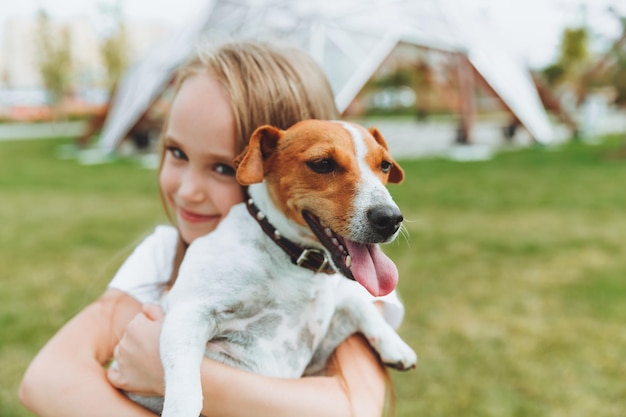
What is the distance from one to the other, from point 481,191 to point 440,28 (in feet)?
23.1

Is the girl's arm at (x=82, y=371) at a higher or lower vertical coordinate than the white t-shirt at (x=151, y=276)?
lower

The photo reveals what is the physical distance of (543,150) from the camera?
15438 mm

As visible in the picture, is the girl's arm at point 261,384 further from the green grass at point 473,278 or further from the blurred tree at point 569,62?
the blurred tree at point 569,62

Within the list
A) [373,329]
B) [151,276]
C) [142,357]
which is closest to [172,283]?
[151,276]

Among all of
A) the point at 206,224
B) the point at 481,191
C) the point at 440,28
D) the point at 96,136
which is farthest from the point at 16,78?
the point at 206,224

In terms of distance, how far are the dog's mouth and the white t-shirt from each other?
1.24 feet

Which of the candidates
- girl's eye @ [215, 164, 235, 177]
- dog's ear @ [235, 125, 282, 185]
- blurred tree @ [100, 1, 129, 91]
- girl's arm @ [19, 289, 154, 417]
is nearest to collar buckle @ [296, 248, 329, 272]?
dog's ear @ [235, 125, 282, 185]

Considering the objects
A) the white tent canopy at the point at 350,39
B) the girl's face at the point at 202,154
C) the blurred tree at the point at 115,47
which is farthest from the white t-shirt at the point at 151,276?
the blurred tree at the point at 115,47

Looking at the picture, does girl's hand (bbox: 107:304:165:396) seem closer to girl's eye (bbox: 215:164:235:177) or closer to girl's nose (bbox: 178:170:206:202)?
girl's nose (bbox: 178:170:206:202)

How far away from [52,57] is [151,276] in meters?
32.8

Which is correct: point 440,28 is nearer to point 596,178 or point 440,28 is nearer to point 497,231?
point 596,178

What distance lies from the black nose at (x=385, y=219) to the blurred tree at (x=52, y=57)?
109 feet

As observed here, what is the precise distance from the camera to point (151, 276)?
215cm

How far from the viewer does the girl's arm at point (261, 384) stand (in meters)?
1.61
